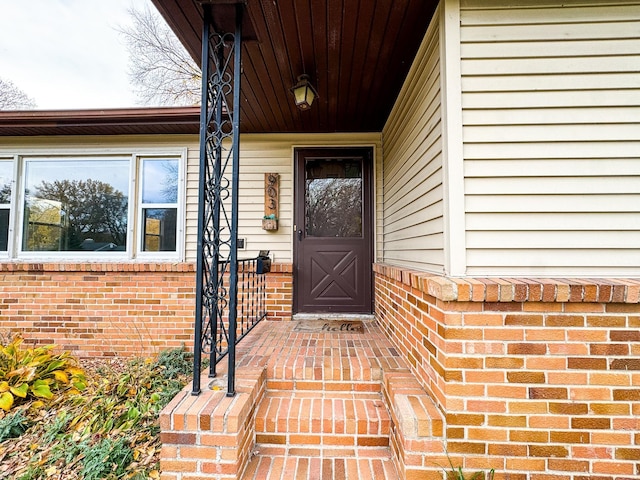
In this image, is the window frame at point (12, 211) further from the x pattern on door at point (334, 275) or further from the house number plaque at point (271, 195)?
the x pattern on door at point (334, 275)

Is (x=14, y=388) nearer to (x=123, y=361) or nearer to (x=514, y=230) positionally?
(x=123, y=361)

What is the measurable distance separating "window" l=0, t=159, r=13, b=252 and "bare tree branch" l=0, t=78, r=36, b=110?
6763 millimetres

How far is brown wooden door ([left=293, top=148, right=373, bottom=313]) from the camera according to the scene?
3.35m

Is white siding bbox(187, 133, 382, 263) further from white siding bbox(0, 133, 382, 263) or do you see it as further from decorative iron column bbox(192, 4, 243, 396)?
decorative iron column bbox(192, 4, 243, 396)

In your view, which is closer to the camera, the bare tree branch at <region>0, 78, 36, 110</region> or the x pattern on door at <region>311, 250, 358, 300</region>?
the x pattern on door at <region>311, 250, 358, 300</region>

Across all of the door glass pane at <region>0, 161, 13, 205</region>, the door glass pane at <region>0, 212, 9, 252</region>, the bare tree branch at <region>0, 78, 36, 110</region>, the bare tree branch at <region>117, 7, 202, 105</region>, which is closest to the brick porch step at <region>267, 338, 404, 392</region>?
the door glass pane at <region>0, 212, 9, 252</region>

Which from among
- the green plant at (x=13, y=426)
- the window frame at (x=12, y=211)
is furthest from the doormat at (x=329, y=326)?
the window frame at (x=12, y=211)

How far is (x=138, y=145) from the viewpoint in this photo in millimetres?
3453

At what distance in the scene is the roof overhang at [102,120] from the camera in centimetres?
302

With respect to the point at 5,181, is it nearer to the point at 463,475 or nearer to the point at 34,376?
the point at 34,376

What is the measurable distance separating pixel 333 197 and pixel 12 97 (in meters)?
10.7

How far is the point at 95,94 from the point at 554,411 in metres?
14.0

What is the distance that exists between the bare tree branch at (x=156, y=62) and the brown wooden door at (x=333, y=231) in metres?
5.40

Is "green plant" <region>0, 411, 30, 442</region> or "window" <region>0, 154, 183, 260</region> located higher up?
"window" <region>0, 154, 183, 260</region>
